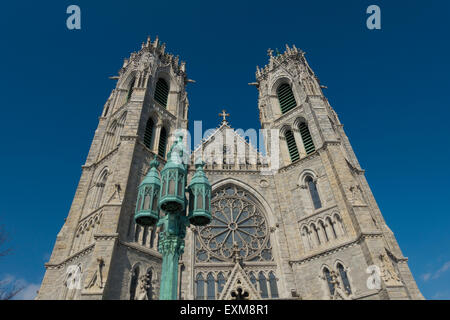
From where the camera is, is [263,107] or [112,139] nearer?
[112,139]

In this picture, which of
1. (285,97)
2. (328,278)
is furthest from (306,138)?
(328,278)

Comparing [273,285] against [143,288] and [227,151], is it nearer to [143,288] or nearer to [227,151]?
[143,288]

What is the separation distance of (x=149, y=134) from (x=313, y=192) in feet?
37.0

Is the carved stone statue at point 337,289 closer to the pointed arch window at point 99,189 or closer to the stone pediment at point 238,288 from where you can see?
the stone pediment at point 238,288

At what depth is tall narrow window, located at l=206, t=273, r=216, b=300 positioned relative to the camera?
15.4 meters

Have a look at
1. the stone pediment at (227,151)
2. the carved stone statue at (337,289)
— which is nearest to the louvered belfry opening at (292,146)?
the stone pediment at (227,151)

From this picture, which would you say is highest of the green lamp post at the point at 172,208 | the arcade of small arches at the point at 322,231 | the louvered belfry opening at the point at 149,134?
the louvered belfry opening at the point at 149,134

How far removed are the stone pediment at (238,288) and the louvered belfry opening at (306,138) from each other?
9802mm

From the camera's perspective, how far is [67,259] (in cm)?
1440

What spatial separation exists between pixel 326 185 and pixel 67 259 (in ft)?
47.2

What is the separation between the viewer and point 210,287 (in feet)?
51.3

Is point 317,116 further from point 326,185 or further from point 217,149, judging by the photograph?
point 217,149

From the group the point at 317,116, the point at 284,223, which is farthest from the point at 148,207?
the point at 317,116

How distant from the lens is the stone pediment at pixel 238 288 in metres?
14.4
